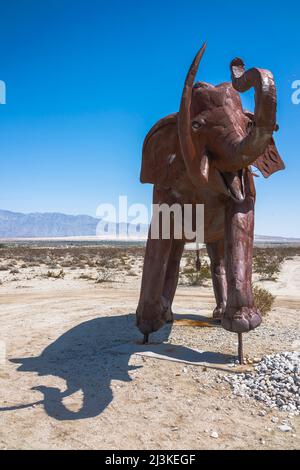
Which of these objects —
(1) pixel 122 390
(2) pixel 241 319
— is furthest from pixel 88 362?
(2) pixel 241 319

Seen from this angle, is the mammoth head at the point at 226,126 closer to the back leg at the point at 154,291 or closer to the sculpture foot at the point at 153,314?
the back leg at the point at 154,291

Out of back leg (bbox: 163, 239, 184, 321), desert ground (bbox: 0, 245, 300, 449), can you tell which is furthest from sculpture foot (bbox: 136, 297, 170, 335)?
back leg (bbox: 163, 239, 184, 321)

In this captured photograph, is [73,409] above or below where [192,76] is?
below

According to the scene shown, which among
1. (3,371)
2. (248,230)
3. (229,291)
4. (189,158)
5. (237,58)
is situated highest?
(237,58)

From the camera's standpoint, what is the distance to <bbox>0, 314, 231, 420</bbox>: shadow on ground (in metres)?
4.52

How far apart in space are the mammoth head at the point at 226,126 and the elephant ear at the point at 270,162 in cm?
92

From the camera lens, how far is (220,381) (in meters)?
5.08

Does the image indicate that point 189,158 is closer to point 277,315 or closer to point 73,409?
point 73,409

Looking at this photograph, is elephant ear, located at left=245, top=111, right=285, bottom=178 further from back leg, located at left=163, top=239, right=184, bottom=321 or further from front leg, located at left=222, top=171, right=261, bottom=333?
back leg, located at left=163, top=239, right=184, bottom=321

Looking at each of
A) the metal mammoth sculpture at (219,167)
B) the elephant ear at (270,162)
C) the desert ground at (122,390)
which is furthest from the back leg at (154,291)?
the elephant ear at (270,162)

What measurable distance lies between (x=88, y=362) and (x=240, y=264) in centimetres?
271
